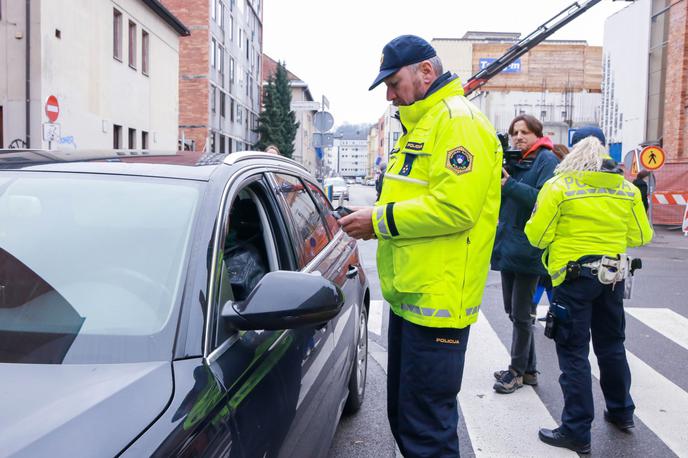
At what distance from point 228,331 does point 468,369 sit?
350 centimetres

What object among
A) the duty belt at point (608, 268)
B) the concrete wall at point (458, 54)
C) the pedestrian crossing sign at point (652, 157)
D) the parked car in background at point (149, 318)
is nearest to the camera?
the parked car in background at point (149, 318)

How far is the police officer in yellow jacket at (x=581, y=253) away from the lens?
343 cm

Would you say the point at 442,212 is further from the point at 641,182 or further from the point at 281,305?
the point at 641,182

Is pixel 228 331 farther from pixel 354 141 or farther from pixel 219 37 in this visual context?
pixel 354 141

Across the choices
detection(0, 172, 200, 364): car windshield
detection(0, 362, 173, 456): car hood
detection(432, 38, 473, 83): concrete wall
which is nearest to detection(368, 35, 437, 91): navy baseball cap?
detection(0, 172, 200, 364): car windshield

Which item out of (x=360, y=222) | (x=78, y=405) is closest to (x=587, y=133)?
(x=360, y=222)

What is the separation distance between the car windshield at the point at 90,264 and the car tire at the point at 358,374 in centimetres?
184

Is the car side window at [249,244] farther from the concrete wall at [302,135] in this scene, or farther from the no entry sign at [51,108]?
the concrete wall at [302,135]

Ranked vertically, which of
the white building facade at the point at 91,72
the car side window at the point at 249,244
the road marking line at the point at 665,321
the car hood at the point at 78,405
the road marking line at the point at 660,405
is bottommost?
the road marking line at the point at 660,405

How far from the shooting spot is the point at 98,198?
215cm

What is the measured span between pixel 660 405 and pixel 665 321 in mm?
2786

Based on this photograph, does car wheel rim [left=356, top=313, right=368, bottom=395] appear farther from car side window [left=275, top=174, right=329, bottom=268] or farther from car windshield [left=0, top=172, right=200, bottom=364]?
car windshield [left=0, top=172, right=200, bottom=364]

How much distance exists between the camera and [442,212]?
231 cm

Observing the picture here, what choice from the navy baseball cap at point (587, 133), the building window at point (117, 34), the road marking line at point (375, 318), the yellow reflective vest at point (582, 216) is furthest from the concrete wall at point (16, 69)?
the yellow reflective vest at point (582, 216)
